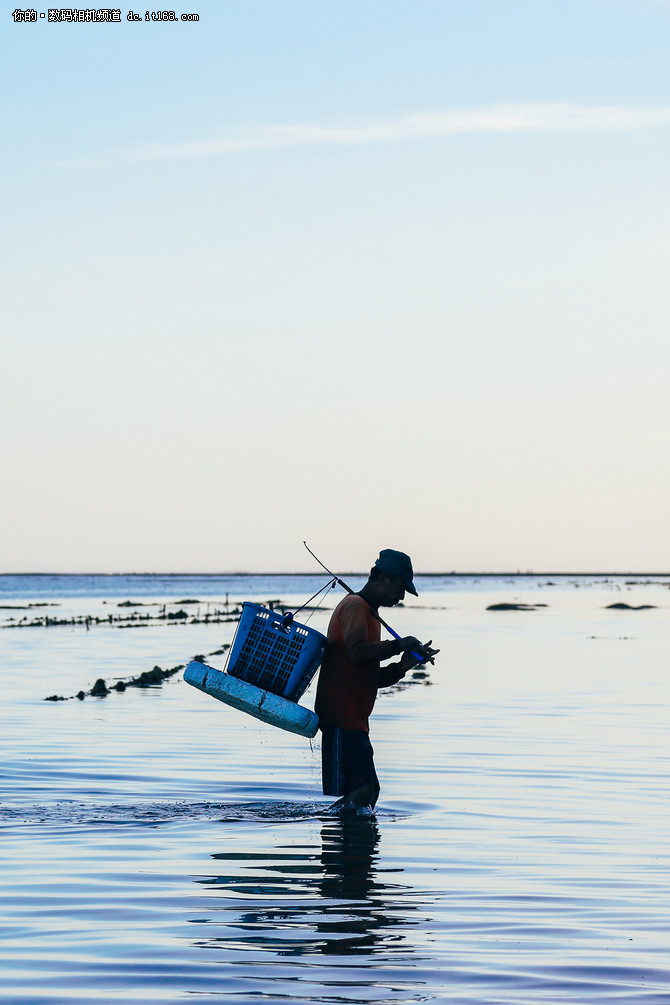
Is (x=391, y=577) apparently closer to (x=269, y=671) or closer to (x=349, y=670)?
(x=349, y=670)

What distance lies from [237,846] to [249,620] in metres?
1.71

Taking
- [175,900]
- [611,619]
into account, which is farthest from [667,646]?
[175,900]

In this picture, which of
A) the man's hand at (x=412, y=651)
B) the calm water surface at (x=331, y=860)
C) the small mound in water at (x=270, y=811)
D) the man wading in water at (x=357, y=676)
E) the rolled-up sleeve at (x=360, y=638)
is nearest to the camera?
the calm water surface at (x=331, y=860)

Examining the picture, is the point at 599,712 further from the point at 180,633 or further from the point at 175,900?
the point at 180,633

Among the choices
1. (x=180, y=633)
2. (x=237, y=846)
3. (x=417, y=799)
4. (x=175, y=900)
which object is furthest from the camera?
(x=180, y=633)

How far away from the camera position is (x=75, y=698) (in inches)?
890

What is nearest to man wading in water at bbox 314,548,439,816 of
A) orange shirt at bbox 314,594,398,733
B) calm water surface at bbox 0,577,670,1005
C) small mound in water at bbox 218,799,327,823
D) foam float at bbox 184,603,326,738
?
orange shirt at bbox 314,594,398,733

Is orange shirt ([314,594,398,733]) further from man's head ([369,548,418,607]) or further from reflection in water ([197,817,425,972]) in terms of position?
reflection in water ([197,817,425,972])

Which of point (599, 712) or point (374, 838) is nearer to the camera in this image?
point (374, 838)

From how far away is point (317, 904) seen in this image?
8.36 meters

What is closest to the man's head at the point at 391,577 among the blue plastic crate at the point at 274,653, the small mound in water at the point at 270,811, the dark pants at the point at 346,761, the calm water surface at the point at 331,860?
the blue plastic crate at the point at 274,653

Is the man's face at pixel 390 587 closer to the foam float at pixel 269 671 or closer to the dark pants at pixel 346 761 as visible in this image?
the foam float at pixel 269 671

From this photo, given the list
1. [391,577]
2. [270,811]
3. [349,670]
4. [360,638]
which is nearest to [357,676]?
[349,670]

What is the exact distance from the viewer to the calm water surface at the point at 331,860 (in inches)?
266
